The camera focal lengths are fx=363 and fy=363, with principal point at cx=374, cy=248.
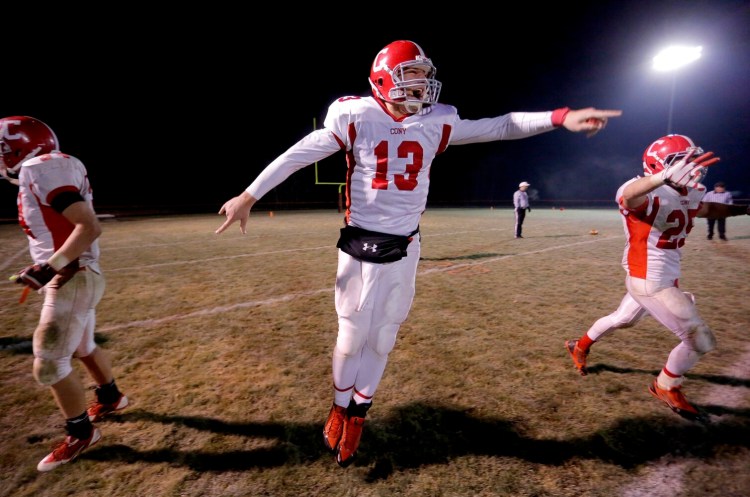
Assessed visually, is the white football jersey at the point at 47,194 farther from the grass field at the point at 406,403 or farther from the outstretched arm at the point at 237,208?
the grass field at the point at 406,403

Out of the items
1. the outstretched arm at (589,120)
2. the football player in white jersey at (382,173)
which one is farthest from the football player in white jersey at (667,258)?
the football player in white jersey at (382,173)

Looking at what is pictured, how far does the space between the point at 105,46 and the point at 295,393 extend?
34519 mm

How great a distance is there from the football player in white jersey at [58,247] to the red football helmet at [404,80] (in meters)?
1.94

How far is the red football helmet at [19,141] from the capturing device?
7.50 ft

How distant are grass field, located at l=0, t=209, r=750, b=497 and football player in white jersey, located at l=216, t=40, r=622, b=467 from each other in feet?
1.64

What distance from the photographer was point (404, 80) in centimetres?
215

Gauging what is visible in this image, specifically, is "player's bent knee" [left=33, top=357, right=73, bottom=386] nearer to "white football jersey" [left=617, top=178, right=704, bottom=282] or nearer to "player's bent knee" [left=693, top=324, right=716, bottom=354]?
"white football jersey" [left=617, top=178, right=704, bottom=282]

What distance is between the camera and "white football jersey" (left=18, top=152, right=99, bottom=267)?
7.01ft

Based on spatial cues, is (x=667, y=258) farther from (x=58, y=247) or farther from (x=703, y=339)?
(x=58, y=247)

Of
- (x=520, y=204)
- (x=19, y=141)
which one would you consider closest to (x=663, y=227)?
(x=19, y=141)

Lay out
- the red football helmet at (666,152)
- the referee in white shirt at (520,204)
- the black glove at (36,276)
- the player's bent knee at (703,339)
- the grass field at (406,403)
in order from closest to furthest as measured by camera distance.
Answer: the black glove at (36,276), the grass field at (406,403), the player's bent knee at (703,339), the red football helmet at (666,152), the referee in white shirt at (520,204)

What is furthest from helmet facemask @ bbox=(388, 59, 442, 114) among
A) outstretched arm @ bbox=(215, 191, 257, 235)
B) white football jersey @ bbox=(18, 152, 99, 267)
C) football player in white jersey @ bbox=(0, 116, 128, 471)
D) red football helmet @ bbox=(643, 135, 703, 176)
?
football player in white jersey @ bbox=(0, 116, 128, 471)

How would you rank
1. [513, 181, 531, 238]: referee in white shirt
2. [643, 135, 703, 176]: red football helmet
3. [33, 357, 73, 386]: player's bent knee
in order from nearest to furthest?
[33, 357, 73, 386]: player's bent knee → [643, 135, 703, 176]: red football helmet → [513, 181, 531, 238]: referee in white shirt

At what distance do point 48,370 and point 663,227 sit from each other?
4.37 meters
